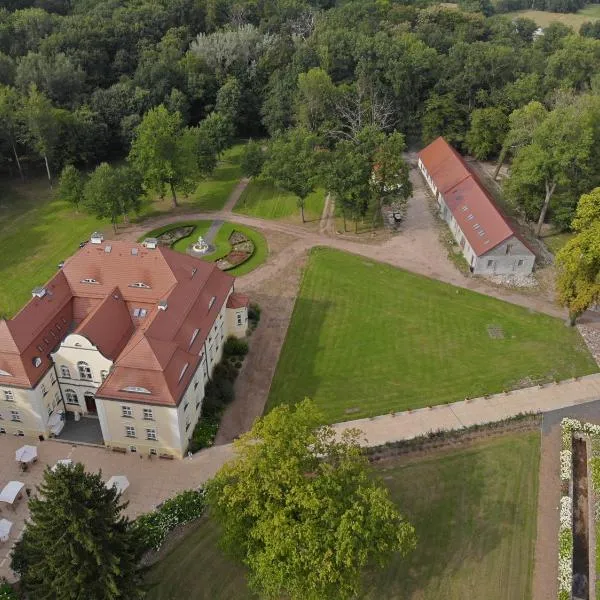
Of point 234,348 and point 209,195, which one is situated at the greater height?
point 234,348

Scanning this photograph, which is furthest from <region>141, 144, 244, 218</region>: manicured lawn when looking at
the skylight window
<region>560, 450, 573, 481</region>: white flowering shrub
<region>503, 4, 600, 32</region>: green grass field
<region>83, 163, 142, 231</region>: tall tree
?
<region>503, 4, 600, 32</region>: green grass field

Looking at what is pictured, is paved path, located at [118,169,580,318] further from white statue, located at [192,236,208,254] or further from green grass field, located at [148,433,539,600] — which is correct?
green grass field, located at [148,433,539,600]

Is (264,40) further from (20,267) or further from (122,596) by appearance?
(122,596)

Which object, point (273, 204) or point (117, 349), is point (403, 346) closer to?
point (117, 349)

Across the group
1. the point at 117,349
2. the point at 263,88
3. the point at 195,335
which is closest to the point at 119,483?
the point at 117,349

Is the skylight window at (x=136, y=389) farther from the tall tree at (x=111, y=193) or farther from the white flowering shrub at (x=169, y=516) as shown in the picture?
the tall tree at (x=111, y=193)

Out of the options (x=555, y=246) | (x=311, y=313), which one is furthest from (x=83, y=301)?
(x=555, y=246)
